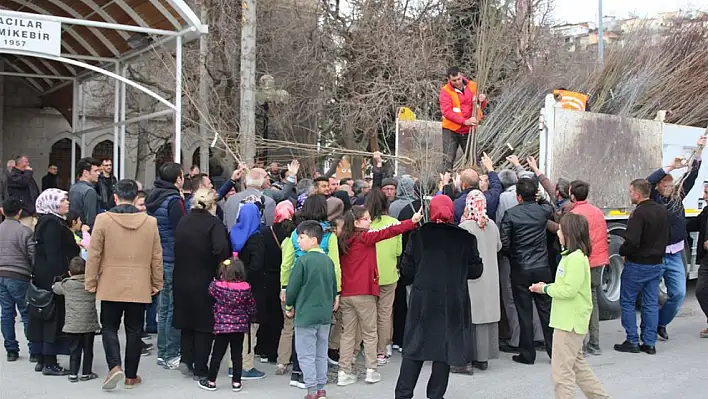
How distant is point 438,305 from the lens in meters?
5.50

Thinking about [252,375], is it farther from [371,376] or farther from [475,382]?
[475,382]

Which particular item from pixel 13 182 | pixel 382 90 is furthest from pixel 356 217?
pixel 382 90

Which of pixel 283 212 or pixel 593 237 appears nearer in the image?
pixel 283 212

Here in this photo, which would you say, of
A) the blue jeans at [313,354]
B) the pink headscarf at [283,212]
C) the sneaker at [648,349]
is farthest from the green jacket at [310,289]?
the sneaker at [648,349]

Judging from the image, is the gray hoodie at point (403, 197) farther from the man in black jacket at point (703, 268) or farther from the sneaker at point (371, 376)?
the man in black jacket at point (703, 268)

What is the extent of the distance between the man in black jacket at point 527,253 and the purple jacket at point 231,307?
264 centimetres

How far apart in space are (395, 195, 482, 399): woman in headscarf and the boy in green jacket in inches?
27.4

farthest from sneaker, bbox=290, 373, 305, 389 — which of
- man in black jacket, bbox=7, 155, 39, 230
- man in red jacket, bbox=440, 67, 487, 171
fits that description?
man in black jacket, bbox=7, 155, 39, 230

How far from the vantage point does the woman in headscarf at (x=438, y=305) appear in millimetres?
5465

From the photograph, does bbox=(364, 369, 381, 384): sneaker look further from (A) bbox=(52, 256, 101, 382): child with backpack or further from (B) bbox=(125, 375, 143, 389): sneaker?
(A) bbox=(52, 256, 101, 382): child with backpack

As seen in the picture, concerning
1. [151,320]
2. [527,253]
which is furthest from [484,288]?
[151,320]

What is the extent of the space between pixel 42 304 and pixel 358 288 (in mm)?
2767

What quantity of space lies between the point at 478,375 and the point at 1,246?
4.59m

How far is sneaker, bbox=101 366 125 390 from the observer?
6031 mm
